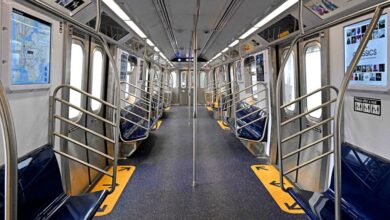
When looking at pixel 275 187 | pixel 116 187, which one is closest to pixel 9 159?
pixel 116 187

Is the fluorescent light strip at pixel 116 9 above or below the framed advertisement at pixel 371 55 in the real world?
above

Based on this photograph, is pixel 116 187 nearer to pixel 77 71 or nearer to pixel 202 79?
pixel 77 71

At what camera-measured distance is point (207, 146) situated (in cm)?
570

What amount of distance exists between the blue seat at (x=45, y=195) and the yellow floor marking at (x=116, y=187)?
72cm

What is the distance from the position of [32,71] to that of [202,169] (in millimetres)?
2989

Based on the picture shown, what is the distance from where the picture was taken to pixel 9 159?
31.8 inches

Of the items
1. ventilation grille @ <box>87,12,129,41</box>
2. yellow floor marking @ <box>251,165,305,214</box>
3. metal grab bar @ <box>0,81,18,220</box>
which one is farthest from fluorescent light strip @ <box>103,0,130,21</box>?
yellow floor marking @ <box>251,165,305,214</box>

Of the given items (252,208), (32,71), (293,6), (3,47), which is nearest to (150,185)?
(252,208)

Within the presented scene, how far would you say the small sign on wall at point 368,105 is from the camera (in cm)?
186

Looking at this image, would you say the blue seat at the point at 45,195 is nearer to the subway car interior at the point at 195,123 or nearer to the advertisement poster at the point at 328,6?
the subway car interior at the point at 195,123

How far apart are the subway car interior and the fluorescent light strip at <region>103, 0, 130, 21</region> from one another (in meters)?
0.03

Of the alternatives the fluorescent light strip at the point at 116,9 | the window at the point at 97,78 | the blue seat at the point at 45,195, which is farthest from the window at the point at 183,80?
the blue seat at the point at 45,195

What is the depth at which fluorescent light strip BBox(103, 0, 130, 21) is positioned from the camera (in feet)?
9.12

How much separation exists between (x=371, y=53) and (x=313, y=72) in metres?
1.37
